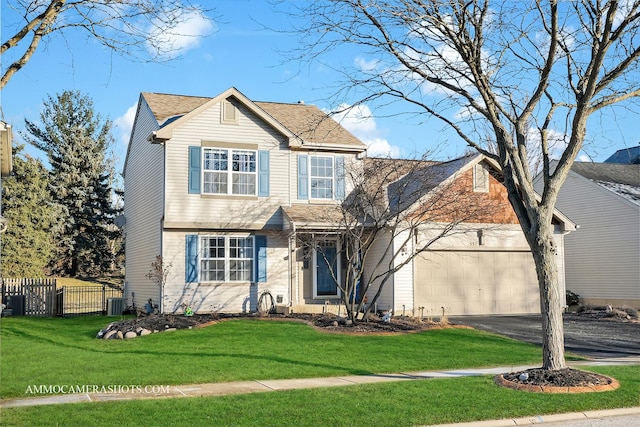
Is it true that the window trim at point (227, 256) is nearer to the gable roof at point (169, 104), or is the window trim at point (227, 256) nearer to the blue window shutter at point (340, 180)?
the blue window shutter at point (340, 180)

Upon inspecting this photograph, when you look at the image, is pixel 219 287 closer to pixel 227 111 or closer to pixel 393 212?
pixel 227 111

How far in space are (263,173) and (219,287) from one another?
4.06 m

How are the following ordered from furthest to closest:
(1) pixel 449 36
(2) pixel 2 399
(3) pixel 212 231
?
(3) pixel 212 231, (1) pixel 449 36, (2) pixel 2 399

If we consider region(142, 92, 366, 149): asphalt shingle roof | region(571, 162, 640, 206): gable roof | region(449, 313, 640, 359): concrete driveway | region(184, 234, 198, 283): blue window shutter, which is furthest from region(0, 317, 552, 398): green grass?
region(571, 162, 640, 206): gable roof

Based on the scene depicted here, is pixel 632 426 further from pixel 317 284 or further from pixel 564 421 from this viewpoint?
pixel 317 284

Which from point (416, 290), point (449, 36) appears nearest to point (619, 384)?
point (449, 36)

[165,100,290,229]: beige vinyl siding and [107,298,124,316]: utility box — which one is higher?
[165,100,290,229]: beige vinyl siding

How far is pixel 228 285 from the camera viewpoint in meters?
22.6

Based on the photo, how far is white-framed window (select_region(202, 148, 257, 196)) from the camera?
73.9 feet

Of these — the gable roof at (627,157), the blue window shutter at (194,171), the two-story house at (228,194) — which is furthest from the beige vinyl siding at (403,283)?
the gable roof at (627,157)

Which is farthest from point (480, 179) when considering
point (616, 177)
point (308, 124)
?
point (616, 177)

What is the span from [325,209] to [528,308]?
28.1 ft

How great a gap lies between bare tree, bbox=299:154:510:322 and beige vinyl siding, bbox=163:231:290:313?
3.94 ft

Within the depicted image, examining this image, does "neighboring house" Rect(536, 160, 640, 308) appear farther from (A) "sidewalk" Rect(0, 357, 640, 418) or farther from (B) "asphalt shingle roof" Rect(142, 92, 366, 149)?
(A) "sidewalk" Rect(0, 357, 640, 418)
